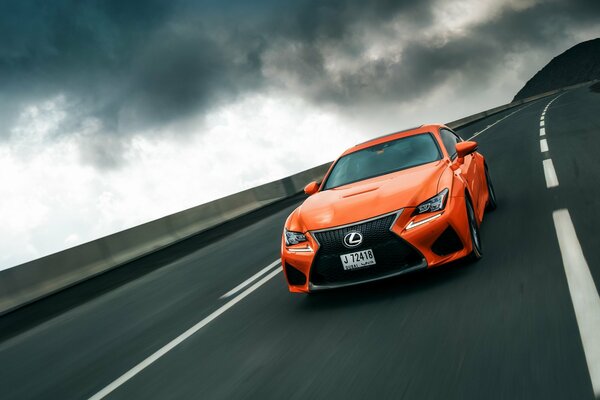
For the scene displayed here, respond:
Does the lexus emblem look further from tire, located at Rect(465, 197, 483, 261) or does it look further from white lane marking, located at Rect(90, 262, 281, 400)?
white lane marking, located at Rect(90, 262, 281, 400)

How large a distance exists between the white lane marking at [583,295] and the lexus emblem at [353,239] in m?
1.65

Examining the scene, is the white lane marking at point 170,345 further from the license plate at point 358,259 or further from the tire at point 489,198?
the tire at point 489,198

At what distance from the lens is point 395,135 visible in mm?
7316

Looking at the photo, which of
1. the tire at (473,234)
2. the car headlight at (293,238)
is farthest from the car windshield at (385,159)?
the car headlight at (293,238)

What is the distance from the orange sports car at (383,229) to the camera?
5055 millimetres

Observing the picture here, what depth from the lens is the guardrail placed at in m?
9.75

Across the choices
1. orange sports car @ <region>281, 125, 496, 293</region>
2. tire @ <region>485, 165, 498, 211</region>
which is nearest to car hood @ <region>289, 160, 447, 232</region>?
orange sports car @ <region>281, 125, 496, 293</region>

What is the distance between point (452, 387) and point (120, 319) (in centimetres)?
505

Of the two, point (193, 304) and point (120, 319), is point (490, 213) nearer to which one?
point (193, 304)

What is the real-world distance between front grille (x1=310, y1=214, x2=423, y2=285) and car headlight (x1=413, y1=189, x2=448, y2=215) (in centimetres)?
30

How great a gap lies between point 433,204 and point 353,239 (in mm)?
817

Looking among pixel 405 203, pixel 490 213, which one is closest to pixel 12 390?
pixel 405 203

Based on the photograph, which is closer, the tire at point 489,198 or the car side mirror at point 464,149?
the car side mirror at point 464,149

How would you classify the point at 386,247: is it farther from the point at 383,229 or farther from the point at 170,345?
the point at 170,345
